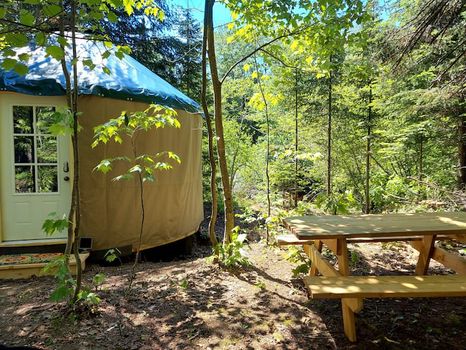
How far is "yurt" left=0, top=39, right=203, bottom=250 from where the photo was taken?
4156 mm

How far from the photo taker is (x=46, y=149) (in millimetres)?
4305

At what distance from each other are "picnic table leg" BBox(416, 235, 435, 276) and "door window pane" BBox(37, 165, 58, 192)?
4055 mm

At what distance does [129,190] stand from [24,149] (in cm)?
132

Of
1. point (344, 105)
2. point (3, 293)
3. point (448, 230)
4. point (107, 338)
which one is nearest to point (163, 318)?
point (107, 338)

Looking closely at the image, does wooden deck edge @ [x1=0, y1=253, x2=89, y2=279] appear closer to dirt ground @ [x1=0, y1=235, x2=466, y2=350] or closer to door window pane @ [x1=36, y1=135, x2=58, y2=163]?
dirt ground @ [x1=0, y1=235, x2=466, y2=350]

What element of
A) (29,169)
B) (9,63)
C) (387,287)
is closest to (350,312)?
(387,287)

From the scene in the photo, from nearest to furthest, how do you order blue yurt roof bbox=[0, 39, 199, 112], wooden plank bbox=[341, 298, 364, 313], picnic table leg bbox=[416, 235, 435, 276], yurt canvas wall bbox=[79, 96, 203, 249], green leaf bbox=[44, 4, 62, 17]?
green leaf bbox=[44, 4, 62, 17], wooden plank bbox=[341, 298, 364, 313], picnic table leg bbox=[416, 235, 435, 276], blue yurt roof bbox=[0, 39, 199, 112], yurt canvas wall bbox=[79, 96, 203, 249]

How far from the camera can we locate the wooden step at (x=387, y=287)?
6.35 feet

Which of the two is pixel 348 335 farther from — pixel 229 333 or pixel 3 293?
pixel 3 293

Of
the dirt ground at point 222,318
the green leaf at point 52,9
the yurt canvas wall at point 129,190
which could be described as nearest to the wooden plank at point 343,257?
the dirt ground at point 222,318

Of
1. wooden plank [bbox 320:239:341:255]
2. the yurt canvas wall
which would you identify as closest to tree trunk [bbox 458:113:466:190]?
wooden plank [bbox 320:239:341:255]

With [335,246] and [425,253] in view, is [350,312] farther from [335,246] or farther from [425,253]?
[425,253]

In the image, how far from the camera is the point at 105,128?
8.90ft

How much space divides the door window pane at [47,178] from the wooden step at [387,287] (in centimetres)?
347
